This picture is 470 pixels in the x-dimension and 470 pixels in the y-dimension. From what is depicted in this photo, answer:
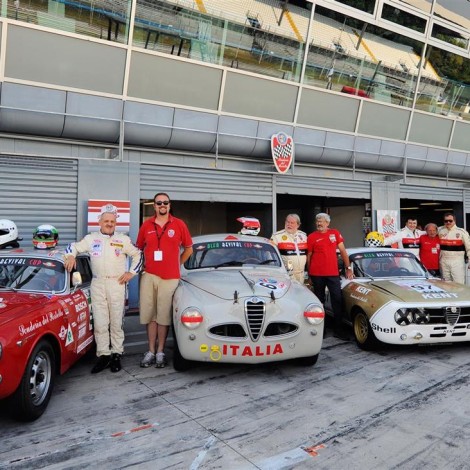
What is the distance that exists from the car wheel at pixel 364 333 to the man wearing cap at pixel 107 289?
307 centimetres

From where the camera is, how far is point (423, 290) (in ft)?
19.3

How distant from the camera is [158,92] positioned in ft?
31.8

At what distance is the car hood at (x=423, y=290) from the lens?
558 cm

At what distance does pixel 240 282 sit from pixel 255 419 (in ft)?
5.68

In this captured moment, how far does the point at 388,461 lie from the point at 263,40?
10.1 metres

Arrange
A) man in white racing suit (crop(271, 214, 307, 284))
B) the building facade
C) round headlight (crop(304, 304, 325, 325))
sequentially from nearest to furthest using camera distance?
round headlight (crop(304, 304, 325, 325)) → man in white racing suit (crop(271, 214, 307, 284)) → the building facade

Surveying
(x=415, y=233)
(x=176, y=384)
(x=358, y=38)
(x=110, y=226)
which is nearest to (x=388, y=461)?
(x=176, y=384)

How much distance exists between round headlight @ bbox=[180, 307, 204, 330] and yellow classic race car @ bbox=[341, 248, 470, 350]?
2.38 meters

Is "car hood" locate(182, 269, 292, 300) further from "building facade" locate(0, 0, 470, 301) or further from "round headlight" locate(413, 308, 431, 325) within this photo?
"building facade" locate(0, 0, 470, 301)

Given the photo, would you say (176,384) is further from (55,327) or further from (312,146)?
(312,146)

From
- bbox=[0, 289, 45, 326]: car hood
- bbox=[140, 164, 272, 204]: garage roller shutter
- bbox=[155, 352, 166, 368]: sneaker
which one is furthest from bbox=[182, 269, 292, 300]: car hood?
bbox=[140, 164, 272, 204]: garage roller shutter

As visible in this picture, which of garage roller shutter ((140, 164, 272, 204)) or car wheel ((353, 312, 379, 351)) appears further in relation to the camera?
garage roller shutter ((140, 164, 272, 204))

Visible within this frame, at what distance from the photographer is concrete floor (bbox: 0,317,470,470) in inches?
122

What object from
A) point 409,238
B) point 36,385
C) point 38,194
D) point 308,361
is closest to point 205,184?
point 38,194
